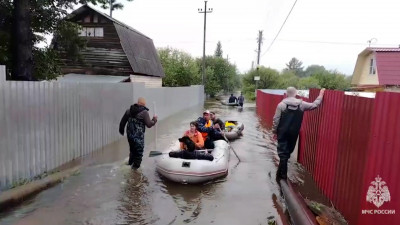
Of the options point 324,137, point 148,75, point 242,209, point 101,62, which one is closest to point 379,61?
point 148,75

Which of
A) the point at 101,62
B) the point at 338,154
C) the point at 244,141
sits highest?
the point at 101,62

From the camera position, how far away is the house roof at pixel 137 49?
76.0 feet

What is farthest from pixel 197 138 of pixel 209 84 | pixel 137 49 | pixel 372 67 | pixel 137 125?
pixel 209 84

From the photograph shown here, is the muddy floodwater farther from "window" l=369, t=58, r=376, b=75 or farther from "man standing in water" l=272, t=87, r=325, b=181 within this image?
"window" l=369, t=58, r=376, b=75

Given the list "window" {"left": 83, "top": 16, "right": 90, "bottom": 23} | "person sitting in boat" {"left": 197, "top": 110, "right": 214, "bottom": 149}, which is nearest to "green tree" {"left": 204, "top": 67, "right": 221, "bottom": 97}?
"window" {"left": 83, "top": 16, "right": 90, "bottom": 23}

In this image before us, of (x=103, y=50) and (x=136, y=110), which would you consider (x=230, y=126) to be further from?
(x=103, y=50)

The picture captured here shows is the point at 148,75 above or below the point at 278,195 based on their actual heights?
above

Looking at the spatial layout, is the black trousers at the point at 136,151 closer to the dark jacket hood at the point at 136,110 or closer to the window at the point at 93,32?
the dark jacket hood at the point at 136,110

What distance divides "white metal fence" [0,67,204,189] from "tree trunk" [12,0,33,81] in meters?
2.27

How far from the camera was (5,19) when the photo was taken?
11.0 meters

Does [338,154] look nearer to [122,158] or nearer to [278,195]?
[278,195]

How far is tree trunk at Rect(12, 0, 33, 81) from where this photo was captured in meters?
9.97

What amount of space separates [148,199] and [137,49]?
21078mm

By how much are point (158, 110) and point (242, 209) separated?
1368cm
